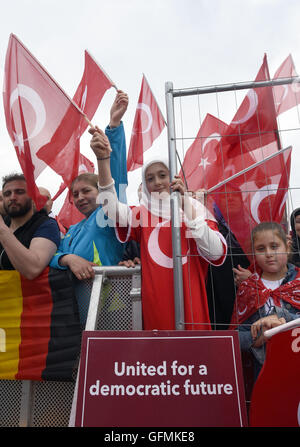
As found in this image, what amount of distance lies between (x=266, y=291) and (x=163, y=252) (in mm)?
692

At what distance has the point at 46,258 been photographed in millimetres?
2430

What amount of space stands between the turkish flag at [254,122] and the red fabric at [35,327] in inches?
64.9

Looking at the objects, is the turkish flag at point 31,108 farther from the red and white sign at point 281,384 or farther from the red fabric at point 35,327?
the red and white sign at point 281,384

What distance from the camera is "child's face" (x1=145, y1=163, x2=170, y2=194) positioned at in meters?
2.86

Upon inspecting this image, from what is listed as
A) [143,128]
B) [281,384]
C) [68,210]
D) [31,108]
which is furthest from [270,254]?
[68,210]

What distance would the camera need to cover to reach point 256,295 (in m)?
2.32

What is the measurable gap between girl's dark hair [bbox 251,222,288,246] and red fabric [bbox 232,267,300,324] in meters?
0.25

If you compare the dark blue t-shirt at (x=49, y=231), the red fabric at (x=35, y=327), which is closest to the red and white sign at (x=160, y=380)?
the red fabric at (x=35, y=327)

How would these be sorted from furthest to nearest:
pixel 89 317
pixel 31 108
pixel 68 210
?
pixel 68 210 < pixel 31 108 < pixel 89 317

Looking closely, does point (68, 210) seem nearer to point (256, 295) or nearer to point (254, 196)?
point (254, 196)

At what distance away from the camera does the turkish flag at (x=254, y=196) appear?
2.39 m
